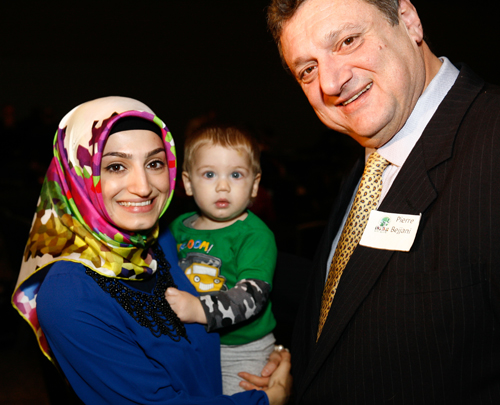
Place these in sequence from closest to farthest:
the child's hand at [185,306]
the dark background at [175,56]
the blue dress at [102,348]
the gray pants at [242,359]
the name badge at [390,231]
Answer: the name badge at [390,231]
the blue dress at [102,348]
the child's hand at [185,306]
the gray pants at [242,359]
the dark background at [175,56]

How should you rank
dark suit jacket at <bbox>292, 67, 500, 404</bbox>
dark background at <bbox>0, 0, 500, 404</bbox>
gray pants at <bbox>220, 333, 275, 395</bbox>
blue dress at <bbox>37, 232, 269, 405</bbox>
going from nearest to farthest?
dark suit jacket at <bbox>292, 67, 500, 404</bbox>
blue dress at <bbox>37, 232, 269, 405</bbox>
gray pants at <bbox>220, 333, 275, 395</bbox>
dark background at <bbox>0, 0, 500, 404</bbox>

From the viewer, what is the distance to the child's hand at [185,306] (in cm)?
174

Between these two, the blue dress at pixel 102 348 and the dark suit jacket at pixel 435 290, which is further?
the blue dress at pixel 102 348

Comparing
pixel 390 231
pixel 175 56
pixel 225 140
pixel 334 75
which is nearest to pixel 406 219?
pixel 390 231

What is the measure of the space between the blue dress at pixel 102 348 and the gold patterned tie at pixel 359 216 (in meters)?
0.59

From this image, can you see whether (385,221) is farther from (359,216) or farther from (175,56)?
(175,56)

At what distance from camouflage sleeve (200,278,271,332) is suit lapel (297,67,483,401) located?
0.45 metres

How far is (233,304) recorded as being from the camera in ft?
5.94

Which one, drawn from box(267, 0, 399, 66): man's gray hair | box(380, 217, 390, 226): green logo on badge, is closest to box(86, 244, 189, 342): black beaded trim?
box(380, 217, 390, 226): green logo on badge

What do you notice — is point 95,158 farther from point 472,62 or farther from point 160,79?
point 472,62

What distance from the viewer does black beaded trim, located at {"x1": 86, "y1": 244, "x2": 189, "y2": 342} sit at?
61.5 inches

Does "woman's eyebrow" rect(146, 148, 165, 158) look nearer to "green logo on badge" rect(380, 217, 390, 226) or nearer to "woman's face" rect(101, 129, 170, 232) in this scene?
"woman's face" rect(101, 129, 170, 232)

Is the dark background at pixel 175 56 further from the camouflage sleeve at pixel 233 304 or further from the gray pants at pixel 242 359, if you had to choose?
the camouflage sleeve at pixel 233 304

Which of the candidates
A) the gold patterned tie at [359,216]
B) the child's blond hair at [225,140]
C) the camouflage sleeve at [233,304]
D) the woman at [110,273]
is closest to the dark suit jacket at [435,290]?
the gold patterned tie at [359,216]
